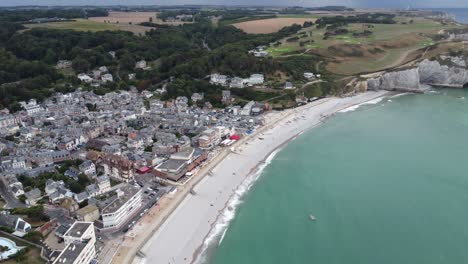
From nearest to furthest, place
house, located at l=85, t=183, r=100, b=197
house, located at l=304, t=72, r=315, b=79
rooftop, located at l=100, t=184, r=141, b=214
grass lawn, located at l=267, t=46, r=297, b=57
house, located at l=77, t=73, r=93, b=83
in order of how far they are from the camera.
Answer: rooftop, located at l=100, t=184, r=141, b=214 → house, located at l=85, t=183, r=100, b=197 → house, located at l=77, t=73, r=93, b=83 → house, located at l=304, t=72, r=315, b=79 → grass lawn, located at l=267, t=46, r=297, b=57

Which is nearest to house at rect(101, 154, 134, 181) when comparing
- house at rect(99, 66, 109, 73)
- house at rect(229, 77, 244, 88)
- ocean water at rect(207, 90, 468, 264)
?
ocean water at rect(207, 90, 468, 264)

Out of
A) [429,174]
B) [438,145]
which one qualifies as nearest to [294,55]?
[438,145]

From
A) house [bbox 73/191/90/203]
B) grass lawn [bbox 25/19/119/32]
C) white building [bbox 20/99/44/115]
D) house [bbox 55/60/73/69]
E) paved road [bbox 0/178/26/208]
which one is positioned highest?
grass lawn [bbox 25/19/119/32]

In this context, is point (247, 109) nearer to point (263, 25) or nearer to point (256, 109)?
point (256, 109)

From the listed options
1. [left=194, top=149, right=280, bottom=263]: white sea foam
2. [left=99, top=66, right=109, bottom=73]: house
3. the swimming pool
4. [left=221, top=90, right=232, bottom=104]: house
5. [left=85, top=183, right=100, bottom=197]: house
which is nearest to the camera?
the swimming pool

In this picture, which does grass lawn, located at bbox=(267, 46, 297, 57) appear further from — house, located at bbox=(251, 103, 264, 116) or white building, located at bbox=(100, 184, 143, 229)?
white building, located at bbox=(100, 184, 143, 229)

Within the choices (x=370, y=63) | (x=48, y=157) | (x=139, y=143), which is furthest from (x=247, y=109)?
(x=370, y=63)

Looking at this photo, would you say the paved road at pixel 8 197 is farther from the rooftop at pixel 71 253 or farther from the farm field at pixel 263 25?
the farm field at pixel 263 25
